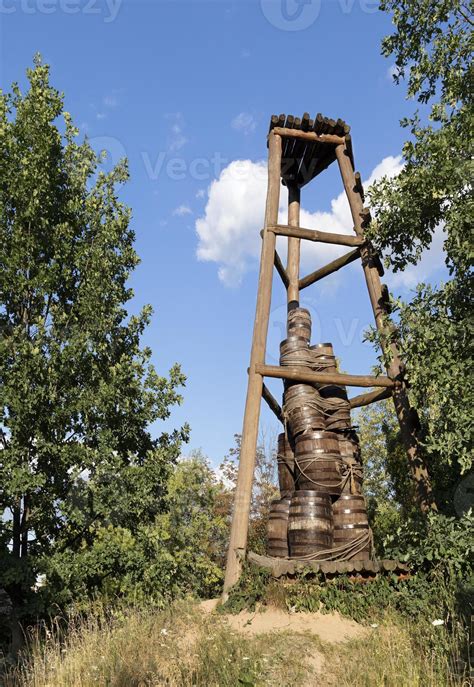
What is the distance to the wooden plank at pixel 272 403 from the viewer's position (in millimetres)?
10445

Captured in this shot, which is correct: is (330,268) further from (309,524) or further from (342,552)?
(342,552)

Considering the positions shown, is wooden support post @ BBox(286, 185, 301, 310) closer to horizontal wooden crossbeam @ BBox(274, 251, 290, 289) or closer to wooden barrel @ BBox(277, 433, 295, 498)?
horizontal wooden crossbeam @ BBox(274, 251, 290, 289)

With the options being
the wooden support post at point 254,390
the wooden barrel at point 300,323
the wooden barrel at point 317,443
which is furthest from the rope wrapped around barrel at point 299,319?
the wooden barrel at point 317,443

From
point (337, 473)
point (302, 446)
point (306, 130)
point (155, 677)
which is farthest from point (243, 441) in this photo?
point (306, 130)

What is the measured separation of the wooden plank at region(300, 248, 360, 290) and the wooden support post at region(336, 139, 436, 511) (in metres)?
0.21

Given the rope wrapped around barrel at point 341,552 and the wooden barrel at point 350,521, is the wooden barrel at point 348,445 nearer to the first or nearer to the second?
the wooden barrel at point 350,521

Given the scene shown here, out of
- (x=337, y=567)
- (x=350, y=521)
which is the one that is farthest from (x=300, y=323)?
(x=337, y=567)

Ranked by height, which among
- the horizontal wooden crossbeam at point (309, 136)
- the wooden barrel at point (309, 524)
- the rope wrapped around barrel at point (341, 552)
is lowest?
the rope wrapped around barrel at point (341, 552)

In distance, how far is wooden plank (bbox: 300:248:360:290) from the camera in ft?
37.7

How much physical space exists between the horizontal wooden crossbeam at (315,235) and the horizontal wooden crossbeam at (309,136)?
2.09 m

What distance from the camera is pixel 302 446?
970 centimetres

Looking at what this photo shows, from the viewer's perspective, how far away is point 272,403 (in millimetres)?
10922

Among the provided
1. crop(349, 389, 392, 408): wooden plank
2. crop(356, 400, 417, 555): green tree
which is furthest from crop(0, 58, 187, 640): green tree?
crop(356, 400, 417, 555): green tree

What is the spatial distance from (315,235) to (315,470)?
4589 mm
